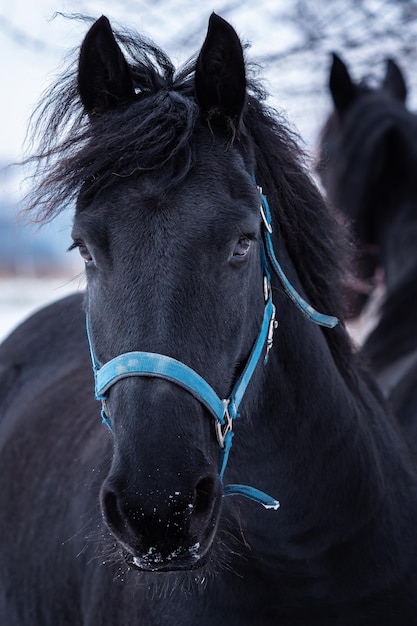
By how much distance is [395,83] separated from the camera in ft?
19.0

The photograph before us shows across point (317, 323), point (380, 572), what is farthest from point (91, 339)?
point (380, 572)

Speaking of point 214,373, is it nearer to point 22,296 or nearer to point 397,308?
point 397,308

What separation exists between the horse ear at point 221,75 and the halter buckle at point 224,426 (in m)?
0.80

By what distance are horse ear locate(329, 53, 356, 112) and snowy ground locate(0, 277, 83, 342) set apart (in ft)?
23.7

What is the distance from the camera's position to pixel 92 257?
2234 millimetres

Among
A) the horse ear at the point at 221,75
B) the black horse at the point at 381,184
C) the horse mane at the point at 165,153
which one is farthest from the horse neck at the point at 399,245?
the horse ear at the point at 221,75

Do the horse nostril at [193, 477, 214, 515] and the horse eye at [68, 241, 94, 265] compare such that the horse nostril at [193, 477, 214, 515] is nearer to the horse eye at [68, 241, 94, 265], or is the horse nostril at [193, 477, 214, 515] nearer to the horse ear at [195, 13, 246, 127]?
the horse eye at [68, 241, 94, 265]

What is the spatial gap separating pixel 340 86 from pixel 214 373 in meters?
3.67

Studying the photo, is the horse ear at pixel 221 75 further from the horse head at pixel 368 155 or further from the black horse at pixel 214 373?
the horse head at pixel 368 155

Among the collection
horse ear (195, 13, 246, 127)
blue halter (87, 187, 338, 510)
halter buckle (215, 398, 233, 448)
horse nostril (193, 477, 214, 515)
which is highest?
horse ear (195, 13, 246, 127)

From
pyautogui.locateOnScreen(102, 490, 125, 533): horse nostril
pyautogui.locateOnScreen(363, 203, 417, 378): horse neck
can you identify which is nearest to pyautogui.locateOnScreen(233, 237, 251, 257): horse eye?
pyautogui.locateOnScreen(102, 490, 125, 533): horse nostril

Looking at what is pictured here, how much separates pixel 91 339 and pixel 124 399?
14.8 inches

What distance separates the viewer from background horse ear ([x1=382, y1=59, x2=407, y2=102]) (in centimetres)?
573

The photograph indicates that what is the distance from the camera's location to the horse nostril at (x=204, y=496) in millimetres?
1919
